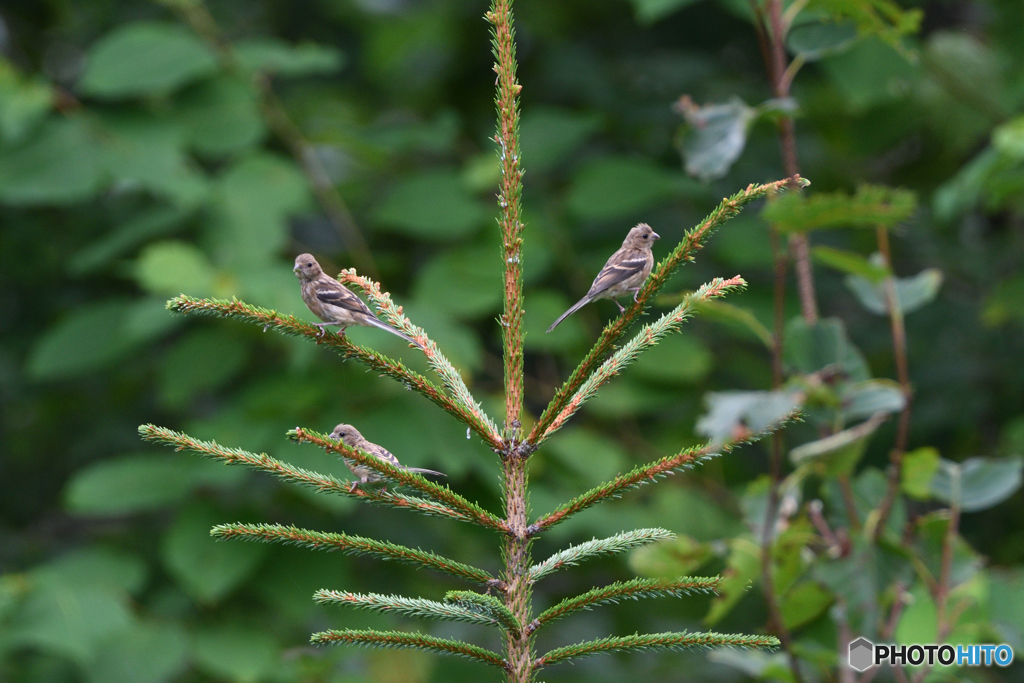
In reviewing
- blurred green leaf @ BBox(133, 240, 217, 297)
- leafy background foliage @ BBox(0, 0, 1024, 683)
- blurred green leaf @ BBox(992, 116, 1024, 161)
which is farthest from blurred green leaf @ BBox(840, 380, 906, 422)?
blurred green leaf @ BBox(133, 240, 217, 297)

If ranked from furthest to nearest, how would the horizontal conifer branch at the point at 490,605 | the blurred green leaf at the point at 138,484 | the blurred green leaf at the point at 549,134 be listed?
the blurred green leaf at the point at 549,134 < the blurred green leaf at the point at 138,484 < the horizontal conifer branch at the point at 490,605

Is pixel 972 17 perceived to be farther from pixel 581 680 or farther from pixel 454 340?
pixel 581 680

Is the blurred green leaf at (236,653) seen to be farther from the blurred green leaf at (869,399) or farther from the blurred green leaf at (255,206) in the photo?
the blurred green leaf at (869,399)

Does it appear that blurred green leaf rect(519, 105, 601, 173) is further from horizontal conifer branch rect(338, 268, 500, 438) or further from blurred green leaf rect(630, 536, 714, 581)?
horizontal conifer branch rect(338, 268, 500, 438)

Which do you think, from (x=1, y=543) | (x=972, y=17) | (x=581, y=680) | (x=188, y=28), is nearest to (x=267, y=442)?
(x=581, y=680)

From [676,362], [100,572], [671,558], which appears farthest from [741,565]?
[100,572]

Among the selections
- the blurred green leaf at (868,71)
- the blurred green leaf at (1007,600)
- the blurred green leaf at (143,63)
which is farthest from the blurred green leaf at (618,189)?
the blurred green leaf at (1007,600)
